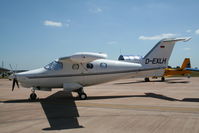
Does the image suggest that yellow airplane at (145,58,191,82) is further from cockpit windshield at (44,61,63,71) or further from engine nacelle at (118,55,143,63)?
cockpit windshield at (44,61,63,71)

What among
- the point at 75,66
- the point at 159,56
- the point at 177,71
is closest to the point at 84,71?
the point at 75,66

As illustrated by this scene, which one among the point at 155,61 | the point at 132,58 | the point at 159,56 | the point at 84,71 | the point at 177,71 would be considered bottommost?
the point at 177,71

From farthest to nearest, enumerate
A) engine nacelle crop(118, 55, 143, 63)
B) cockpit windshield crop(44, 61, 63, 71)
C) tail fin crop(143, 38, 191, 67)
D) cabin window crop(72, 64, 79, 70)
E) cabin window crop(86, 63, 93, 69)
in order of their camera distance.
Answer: engine nacelle crop(118, 55, 143, 63) < tail fin crop(143, 38, 191, 67) < cabin window crop(86, 63, 93, 69) < cabin window crop(72, 64, 79, 70) < cockpit windshield crop(44, 61, 63, 71)

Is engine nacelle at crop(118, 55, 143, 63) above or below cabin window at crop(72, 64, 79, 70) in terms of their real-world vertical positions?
above

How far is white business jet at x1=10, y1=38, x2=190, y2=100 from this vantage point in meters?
12.9

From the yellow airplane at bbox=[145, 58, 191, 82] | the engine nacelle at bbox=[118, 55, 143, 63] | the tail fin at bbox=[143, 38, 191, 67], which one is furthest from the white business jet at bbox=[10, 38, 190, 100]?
the yellow airplane at bbox=[145, 58, 191, 82]

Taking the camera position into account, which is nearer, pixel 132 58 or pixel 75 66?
pixel 75 66

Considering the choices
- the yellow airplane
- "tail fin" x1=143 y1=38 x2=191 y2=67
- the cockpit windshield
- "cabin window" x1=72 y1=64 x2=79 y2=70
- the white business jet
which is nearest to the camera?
the white business jet

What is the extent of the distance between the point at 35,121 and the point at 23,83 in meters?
5.90

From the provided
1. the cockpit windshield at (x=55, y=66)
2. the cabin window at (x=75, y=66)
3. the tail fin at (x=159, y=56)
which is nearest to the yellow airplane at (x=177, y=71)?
the tail fin at (x=159, y=56)

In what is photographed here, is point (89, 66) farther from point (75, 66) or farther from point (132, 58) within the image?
point (132, 58)

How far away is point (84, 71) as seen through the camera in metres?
13.7

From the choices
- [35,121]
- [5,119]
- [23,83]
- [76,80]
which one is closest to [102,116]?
[35,121]

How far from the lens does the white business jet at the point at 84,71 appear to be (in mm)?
12878
